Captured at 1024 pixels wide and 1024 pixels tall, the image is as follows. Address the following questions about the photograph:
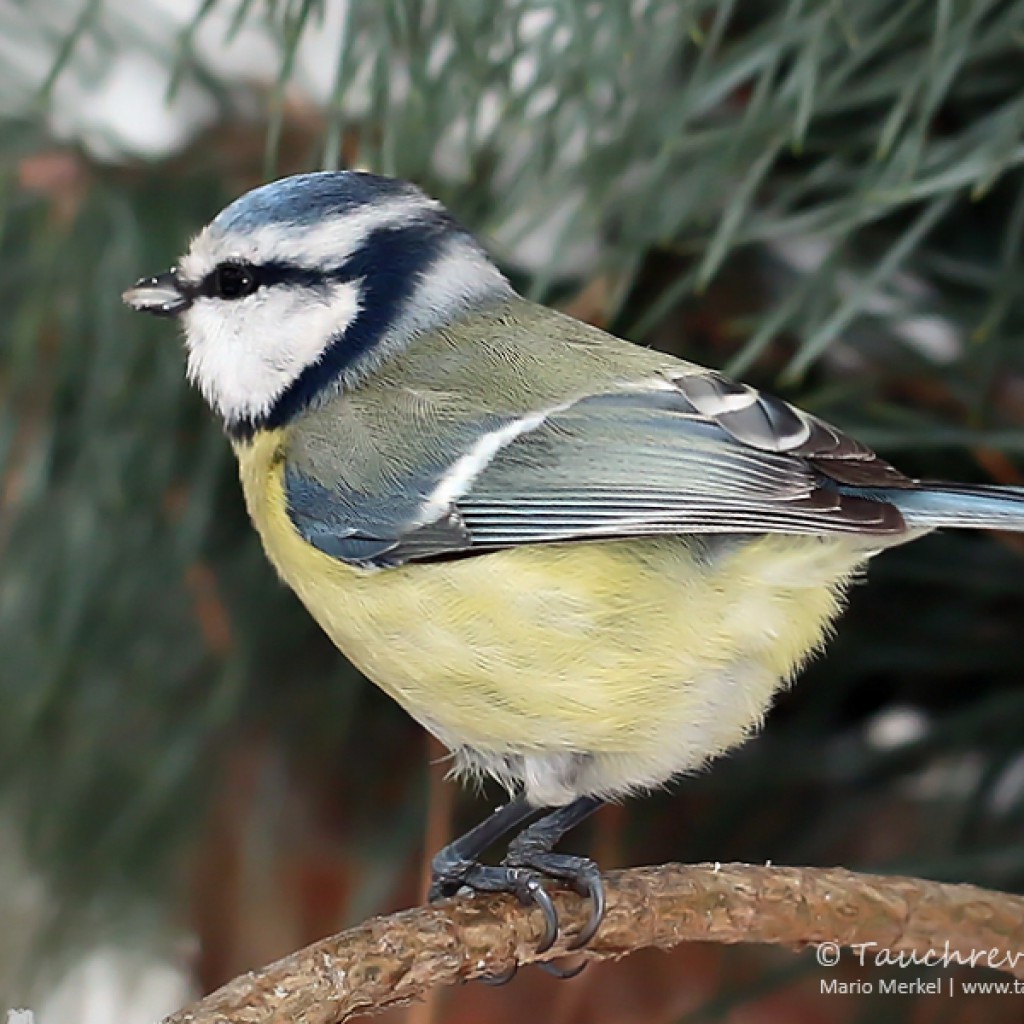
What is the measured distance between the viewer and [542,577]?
0.52 m

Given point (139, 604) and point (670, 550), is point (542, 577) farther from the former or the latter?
point (139, 604)

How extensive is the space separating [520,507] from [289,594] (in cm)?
24

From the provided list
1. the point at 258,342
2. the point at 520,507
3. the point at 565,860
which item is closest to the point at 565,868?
the point at 565,860

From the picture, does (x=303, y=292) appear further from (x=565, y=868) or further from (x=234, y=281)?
(x=565, y=868)

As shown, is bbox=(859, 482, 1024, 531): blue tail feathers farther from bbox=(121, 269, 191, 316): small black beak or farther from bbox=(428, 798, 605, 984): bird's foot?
bbox=(121, 269, 191, 316): small black beak

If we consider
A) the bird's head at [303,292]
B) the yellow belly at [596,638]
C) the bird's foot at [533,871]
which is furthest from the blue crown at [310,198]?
the bird's foot at [533,871]

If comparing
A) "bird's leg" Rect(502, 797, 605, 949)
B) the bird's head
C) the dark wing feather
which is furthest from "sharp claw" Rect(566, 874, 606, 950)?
the bird's head

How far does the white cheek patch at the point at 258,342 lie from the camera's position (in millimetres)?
606

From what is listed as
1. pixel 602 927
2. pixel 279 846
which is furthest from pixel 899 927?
pixel 279 846

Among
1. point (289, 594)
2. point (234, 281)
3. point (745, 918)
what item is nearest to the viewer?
point (745, 918)

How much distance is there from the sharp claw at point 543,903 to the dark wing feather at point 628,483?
0.11 m

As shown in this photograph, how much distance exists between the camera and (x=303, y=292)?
608mm

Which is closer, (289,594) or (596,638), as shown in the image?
(596,638)

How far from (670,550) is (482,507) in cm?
7
